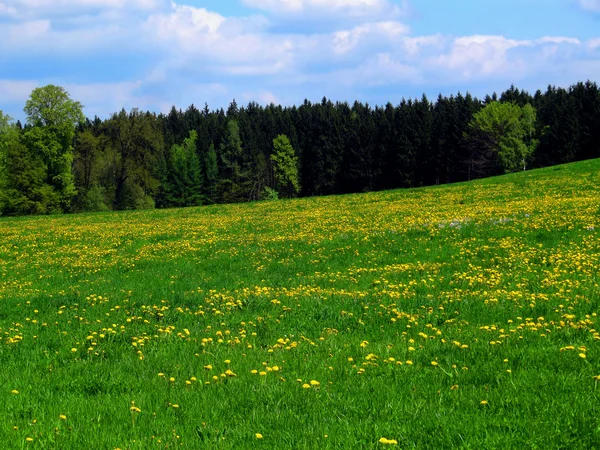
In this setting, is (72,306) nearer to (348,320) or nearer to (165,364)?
(165,364)

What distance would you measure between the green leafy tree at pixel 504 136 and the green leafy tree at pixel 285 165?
3432cm

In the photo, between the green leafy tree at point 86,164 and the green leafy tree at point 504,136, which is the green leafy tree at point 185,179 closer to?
the green leafy tree at point 86,164

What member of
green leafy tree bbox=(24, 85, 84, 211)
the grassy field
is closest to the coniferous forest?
green leafy tree bbox=(24, 85, 84, 211)

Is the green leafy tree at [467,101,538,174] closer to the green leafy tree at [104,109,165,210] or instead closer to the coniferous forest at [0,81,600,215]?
the coniferous forest at [0,81,600,215]

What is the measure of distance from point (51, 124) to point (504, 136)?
220 ft

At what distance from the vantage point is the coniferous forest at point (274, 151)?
65000 millimetres

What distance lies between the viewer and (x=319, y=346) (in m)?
8.04

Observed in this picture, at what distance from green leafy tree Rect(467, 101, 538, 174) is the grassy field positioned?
2722 inches

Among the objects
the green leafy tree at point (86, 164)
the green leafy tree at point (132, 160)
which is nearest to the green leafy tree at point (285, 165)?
the green leafy tree at point (132, 160)

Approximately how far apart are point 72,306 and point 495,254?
1106 centimetres

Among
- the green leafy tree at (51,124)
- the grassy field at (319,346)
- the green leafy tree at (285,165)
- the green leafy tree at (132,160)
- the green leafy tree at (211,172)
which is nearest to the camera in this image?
the grassy field at (319,346)

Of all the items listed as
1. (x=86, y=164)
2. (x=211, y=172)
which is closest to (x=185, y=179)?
(x=211, y=172)

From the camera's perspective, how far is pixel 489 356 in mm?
7016

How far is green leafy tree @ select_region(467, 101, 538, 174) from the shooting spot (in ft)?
272
